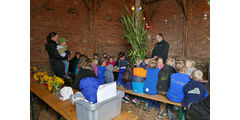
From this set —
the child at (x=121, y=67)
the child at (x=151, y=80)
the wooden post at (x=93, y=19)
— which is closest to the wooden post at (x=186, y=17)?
the wooden post at (x=93, y=19)

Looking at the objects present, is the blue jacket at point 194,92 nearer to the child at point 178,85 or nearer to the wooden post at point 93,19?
the child at point 178,85

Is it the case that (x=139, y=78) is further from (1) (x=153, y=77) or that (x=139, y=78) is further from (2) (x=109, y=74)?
(2) (x=109, y=74)

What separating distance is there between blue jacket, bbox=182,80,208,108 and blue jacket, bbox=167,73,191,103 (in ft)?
0.34

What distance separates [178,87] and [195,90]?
0.31 meters

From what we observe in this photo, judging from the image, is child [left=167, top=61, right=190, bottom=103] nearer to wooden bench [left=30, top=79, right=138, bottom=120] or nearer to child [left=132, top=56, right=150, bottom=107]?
child [left=132, top=56, right=150, bottom=107]

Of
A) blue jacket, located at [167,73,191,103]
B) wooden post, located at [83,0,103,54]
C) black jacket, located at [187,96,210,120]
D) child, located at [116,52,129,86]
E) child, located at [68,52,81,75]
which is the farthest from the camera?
wooden post, located at [83,0,103,54]

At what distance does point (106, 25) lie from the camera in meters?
8.24

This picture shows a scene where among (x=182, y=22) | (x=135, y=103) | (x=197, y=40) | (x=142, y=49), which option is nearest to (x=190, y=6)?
(x=182, y=22)

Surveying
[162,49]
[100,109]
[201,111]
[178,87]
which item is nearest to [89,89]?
[100,109]

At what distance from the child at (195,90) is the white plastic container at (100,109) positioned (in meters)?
1.18

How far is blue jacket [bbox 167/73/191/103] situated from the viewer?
229 centimetres

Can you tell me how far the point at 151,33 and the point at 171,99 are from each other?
8438 millimetres

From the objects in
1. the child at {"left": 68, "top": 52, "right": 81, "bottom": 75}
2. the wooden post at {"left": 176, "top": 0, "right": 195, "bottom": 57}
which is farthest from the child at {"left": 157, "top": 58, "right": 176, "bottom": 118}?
the wooden post at {"left": 176, "top": 0, "right": 195, "bottom": 57}

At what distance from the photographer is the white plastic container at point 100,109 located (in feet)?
4.14
